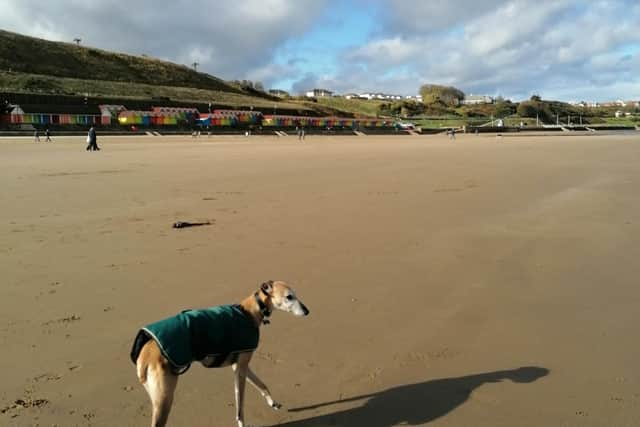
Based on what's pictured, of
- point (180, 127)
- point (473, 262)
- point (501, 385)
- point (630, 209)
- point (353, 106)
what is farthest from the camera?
point (353, 106)

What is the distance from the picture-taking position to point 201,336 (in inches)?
140

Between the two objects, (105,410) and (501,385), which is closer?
(105,410)

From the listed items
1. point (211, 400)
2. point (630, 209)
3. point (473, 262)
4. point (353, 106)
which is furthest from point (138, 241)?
point (353, 106)

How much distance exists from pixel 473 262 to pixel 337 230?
2937 mm

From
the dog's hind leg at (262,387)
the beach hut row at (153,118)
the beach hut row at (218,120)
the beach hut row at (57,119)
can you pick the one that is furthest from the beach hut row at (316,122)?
the dog's hind leg at (262,387)

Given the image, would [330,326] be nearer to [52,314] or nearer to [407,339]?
[407,339]

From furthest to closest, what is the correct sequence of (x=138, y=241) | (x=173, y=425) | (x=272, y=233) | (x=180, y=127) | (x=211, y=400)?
(x=180, y=127) < (x=272, y=233) < (x=138, y=241) < (x=211, y=400) < (x=173, y=425)

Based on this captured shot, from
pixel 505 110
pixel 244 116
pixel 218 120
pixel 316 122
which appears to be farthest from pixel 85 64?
pixel 505 110

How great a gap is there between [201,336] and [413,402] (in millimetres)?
1927

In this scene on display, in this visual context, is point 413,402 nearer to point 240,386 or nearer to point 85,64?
point 240,386

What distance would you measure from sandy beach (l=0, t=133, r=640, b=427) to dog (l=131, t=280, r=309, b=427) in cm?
52

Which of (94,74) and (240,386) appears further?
(94,74)

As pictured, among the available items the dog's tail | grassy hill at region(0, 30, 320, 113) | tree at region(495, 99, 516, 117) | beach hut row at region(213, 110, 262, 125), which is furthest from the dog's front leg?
tree at region(495, 99, 516, 117)

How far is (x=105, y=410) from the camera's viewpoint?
3.93 m
